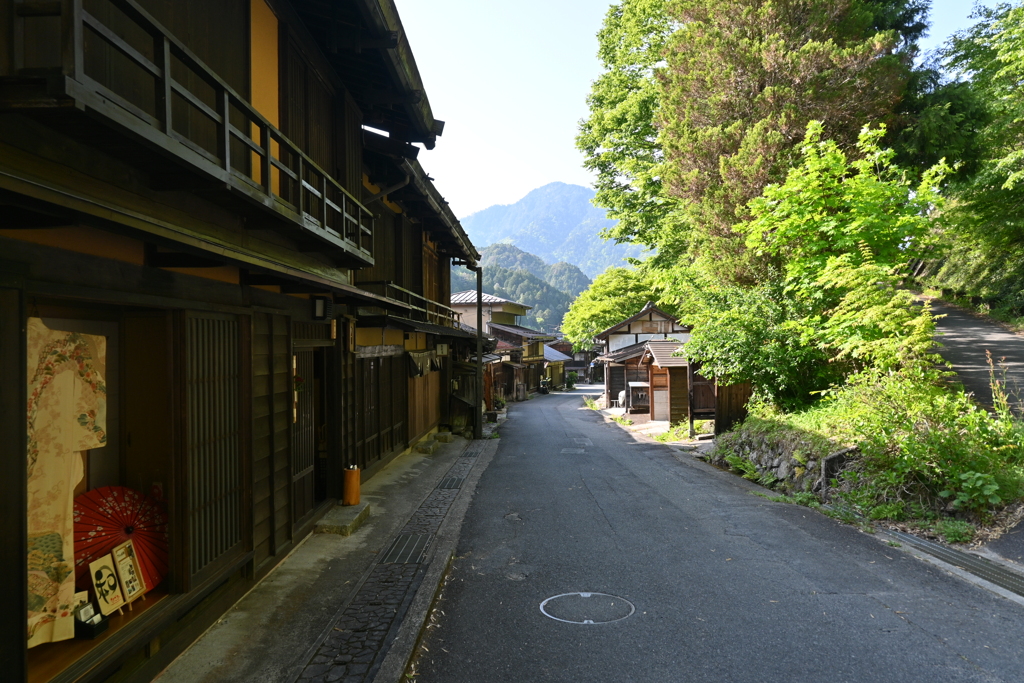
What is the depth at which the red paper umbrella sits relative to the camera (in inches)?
178

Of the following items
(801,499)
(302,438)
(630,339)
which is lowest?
(801,499)

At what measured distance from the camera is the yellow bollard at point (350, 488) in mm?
9586

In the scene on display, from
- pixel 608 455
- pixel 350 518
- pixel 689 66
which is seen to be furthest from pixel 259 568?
pixel 689 66

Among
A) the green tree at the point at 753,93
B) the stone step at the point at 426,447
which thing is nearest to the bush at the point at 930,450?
the green tree at the point at 753,93

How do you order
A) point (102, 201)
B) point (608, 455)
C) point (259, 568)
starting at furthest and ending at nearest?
1. point (608, 455)
2. point (259, 568)
3. point (102, 201)

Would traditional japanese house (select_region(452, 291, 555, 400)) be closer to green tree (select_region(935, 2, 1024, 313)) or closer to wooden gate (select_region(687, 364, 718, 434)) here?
wooden gate (select_region(687, 364, 718, 434))

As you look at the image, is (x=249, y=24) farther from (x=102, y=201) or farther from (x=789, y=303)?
(x=789, y=303)

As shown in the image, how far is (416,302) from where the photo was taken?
697 inches

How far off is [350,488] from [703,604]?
597 cm

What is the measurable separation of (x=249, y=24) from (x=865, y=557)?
1035 centimetres

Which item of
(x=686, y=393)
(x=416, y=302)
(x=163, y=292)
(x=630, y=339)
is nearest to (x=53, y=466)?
(x=163, y=292)

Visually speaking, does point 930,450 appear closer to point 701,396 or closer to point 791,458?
point 791,458

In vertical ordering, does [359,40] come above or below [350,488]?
above

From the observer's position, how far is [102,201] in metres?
3.98
